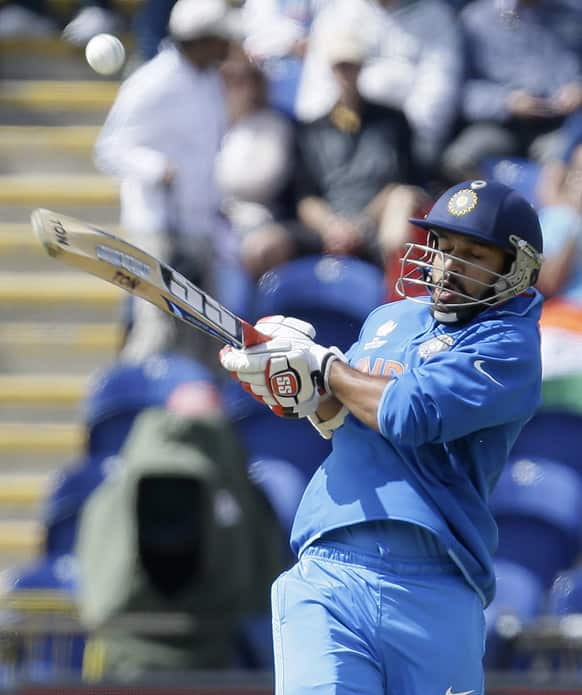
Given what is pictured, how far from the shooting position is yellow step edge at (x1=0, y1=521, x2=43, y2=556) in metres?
7.21

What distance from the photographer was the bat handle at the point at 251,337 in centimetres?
356

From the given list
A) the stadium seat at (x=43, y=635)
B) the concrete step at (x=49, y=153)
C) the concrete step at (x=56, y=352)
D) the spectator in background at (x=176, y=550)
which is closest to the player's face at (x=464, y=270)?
the spectator in background at (x=176, y=550)


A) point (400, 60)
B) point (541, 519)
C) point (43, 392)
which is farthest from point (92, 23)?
point (541, 519)

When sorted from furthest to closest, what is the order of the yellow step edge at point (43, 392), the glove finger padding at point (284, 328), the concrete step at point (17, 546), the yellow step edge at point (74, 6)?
the yellow step edge at point (74, 6) → the yellow step edge at point (43, 392) → the concrete step at point (17, 546) → the glove finger padding at point (284, 328)

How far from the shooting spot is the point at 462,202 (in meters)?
3.52

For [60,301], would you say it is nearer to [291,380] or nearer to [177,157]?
[177,157]

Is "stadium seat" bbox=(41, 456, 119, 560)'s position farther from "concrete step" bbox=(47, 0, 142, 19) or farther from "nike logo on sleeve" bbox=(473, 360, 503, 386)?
"concrete step" bbox=(47, 0, 142, 19)

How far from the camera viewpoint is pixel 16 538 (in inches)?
285

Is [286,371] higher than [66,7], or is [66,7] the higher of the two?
[66,7]

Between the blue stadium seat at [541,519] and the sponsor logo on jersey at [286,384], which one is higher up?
the sponsor logo on jersey at [286,384]

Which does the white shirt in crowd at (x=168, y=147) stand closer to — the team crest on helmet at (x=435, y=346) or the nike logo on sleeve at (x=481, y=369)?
the team crest on helmet at (x=435, y=346)

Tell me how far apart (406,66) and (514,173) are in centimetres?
79

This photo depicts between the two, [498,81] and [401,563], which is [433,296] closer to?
[401,563]

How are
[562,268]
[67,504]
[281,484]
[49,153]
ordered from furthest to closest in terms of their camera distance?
[49,153], [562,268], [67,504], [281,484]
